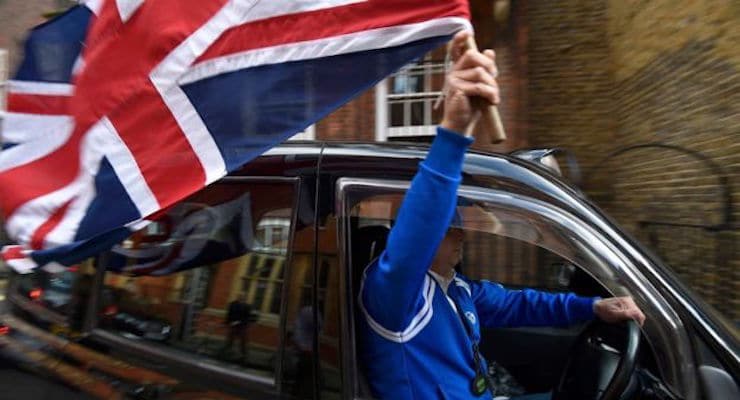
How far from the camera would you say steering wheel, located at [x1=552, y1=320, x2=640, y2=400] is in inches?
82.6

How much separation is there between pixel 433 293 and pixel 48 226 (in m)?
1.13

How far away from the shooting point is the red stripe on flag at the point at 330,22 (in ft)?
5.62

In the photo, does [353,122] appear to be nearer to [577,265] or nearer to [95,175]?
[95,175]

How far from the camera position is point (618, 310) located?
209cm

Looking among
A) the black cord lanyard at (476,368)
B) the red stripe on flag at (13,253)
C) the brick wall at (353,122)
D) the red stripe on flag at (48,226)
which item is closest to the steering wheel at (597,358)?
the black cord lanyard at (476,368)

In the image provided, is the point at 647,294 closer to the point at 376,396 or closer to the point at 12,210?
the point at 376,396

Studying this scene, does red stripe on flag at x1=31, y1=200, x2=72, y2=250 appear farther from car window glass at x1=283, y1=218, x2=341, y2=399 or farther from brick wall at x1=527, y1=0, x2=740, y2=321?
brick wall at x1=527, y1=0, x2=740, y2=321

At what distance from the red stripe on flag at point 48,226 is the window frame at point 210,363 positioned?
461mm

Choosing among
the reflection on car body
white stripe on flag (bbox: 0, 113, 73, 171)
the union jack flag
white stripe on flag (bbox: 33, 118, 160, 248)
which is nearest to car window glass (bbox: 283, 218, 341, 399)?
the reflection on car body

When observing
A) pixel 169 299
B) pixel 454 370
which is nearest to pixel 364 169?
pixel 454 370

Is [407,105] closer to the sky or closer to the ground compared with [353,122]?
closer to the sky

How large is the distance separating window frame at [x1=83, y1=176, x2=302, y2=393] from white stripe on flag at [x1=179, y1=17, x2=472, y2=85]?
378 mm

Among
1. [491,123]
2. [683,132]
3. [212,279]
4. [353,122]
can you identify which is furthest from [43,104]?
[353,122]

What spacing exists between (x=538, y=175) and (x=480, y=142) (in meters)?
A: 4.02
